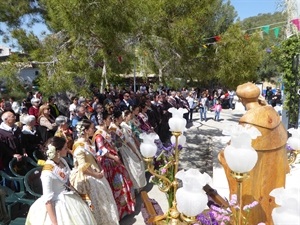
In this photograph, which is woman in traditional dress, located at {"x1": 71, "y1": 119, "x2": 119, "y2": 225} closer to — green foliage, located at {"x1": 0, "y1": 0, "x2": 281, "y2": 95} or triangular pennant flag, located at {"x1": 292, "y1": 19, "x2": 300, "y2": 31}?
green foliage, located at {"x1": 0, "y1": 0, "x2": 281, "y2": 95}

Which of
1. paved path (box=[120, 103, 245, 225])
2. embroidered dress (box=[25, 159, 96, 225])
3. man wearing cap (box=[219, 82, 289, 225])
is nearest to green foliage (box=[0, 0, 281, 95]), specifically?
paved path (box=[120, 103, 245, 225])

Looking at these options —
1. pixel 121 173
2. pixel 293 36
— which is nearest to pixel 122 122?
pixel 121 173

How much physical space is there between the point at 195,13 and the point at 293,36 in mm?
3755

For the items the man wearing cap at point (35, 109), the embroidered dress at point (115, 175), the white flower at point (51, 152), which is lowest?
the embroidered dress at point (115, 175)

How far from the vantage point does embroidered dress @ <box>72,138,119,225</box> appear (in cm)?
362

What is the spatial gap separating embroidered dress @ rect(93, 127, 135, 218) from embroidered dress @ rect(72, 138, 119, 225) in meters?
0.42

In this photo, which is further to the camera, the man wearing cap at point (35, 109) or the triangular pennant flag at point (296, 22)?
the triangular pennant flag at point (296, 22)

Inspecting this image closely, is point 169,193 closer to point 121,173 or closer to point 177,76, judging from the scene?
point 121,173

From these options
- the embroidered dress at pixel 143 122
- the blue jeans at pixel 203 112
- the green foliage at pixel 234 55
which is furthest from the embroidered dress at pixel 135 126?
the blue jeans at pixel 203 112

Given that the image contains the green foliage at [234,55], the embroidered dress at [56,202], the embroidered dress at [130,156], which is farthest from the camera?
the green foliage at [234,55]

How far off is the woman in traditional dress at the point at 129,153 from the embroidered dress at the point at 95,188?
1.12 meters

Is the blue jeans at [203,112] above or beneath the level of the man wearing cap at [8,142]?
beneath

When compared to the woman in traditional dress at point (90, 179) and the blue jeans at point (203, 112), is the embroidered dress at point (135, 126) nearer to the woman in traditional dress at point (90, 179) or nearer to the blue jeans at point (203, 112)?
the woman in traditional dress at point (90, 179)

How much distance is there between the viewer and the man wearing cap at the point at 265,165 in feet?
9.85
